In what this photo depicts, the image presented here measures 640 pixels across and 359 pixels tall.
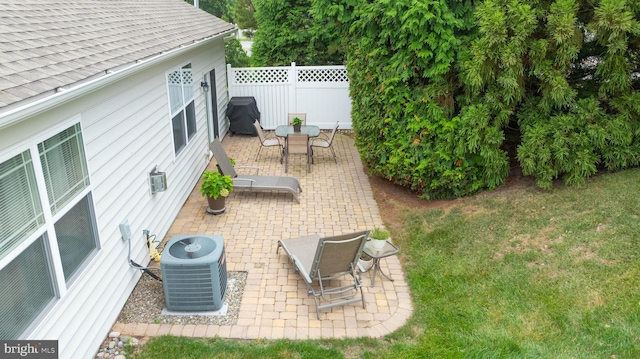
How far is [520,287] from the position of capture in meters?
5.24

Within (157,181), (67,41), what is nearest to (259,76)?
(157,181)

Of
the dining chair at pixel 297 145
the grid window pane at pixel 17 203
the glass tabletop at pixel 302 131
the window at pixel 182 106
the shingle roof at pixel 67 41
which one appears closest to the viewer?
the grid window pane at pixel 17 203

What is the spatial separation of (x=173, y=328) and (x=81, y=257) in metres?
1.23

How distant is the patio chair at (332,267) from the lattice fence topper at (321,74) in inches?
316

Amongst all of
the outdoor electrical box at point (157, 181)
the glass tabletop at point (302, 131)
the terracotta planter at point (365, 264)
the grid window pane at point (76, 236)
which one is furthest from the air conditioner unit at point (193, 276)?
the glass tabletop at point (302, 131)

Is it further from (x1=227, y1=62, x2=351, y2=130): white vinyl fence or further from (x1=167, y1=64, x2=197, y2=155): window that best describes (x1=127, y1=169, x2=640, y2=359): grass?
(x1=227, y1=62, x2=351, y2=130): white vinyl fence

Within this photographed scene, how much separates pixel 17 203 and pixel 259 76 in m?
10.4

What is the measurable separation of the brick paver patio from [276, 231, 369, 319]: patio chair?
0.15m

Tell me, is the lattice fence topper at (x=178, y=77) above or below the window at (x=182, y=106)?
above

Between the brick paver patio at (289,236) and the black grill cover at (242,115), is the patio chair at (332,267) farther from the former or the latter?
the black grill cover at (242,115)

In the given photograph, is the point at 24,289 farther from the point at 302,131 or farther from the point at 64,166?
the point at 302,131

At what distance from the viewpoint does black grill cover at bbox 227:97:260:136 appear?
12.6 m

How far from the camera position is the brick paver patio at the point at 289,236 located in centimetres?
499

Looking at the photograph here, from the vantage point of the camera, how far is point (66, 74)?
3775 millimetres
